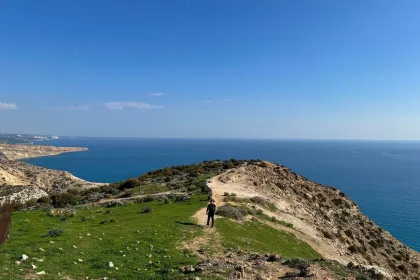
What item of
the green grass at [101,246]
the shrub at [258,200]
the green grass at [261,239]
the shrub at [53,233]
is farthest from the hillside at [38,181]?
the shrub at [53,233]

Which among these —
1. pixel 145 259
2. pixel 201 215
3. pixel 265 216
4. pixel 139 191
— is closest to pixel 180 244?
pixel 145 259

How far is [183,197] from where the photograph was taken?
40.7 metres

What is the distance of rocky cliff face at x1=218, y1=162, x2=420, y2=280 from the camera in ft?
140

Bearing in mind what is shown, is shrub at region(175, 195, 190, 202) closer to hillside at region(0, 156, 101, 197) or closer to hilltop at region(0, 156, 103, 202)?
A: hilltop at region(0, 156, 103, 202)

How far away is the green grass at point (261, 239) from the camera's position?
82.0 feet

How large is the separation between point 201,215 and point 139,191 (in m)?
20.8

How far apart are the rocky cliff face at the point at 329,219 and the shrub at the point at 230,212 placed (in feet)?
31.1

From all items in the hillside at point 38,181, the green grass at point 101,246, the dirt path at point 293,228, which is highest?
the green grass at point 101,246

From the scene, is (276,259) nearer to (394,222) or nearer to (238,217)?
(238,217)

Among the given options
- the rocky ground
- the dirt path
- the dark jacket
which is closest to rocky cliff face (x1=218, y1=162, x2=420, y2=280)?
the rocky ground

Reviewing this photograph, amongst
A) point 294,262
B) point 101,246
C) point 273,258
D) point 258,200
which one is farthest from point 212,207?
point 258,200

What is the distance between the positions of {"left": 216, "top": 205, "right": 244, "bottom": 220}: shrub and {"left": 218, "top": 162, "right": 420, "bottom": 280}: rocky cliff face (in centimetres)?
949

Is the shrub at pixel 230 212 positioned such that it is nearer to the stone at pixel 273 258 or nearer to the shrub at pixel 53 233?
the stone at pixel 273 258

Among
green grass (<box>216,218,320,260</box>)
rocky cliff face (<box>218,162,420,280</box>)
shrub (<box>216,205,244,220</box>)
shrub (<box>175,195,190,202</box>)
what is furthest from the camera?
rocky cliff face (<box>218,162,420,280</box>)
